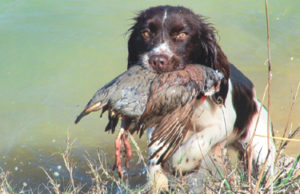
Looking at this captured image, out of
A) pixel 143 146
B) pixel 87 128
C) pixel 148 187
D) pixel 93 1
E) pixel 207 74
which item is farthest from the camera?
pixel 93 1

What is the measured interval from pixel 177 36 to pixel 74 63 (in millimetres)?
3426

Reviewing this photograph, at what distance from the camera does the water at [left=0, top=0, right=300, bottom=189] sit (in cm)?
584

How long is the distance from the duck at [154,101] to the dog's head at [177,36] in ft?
1.78

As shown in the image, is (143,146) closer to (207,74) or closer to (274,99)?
(274,99)

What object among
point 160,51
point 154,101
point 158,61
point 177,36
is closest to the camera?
point 154,101

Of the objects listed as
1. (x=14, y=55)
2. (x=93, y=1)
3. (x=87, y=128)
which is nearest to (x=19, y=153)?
(x=87, y=128)

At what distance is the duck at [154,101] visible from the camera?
10.2 feet

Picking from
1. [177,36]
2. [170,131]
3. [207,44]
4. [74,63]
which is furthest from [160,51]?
[74,63]

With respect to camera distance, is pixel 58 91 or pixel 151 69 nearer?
pixel 151 69

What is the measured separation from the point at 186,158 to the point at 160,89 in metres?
1.11

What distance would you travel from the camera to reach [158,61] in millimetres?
3592

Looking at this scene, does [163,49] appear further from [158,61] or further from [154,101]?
[154,101]

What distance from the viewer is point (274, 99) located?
6.39m

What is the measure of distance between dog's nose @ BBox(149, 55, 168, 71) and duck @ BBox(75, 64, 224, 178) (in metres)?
0.13
